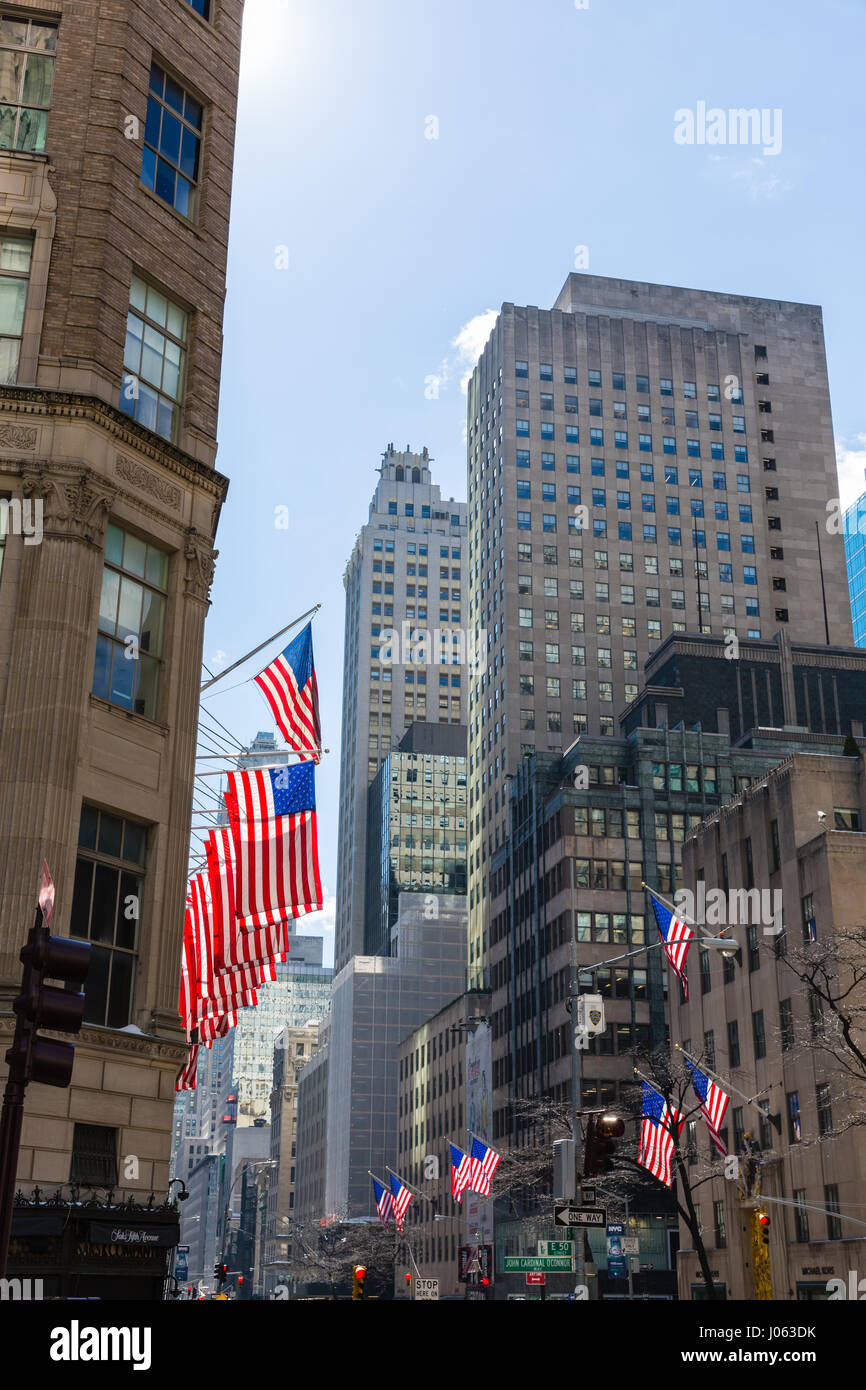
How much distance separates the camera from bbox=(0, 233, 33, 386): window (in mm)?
24656

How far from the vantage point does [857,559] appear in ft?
596

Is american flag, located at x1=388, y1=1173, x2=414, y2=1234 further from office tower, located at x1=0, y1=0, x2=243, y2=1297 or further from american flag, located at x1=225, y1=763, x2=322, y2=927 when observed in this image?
american flag, located at x1=225, y1=763, x2=322, y2=927

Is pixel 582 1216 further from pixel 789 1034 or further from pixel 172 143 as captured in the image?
pixel 789 1034

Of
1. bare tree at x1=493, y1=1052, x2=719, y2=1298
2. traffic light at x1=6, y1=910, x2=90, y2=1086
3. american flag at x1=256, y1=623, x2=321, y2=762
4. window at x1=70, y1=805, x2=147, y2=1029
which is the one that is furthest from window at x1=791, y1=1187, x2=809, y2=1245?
traffic light at x1=6, y1=910, x2=90, y2=1086

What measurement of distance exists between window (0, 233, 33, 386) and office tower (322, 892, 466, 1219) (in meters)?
151

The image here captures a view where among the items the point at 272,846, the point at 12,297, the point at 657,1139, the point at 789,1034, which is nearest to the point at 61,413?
the point at 12,297

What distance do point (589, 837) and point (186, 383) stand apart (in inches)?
3444

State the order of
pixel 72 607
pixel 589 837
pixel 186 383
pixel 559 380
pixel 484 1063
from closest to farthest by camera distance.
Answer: pixel 72 607
pixel 186 383
pixel 589 837
pixel 484 1063
pixel 559 380

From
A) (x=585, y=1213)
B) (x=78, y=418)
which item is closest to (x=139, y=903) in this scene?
(x=78, y=418)

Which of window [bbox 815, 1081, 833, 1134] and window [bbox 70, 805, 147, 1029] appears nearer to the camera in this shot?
window [bbox 70, 805, 147, 1029]

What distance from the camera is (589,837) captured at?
366 feet

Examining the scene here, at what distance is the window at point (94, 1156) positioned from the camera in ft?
69.4

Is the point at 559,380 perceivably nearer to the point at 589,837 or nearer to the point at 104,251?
the point at 589,837

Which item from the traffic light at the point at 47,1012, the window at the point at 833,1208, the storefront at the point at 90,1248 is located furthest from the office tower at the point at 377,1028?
the traffic light at the point at 47,1012
